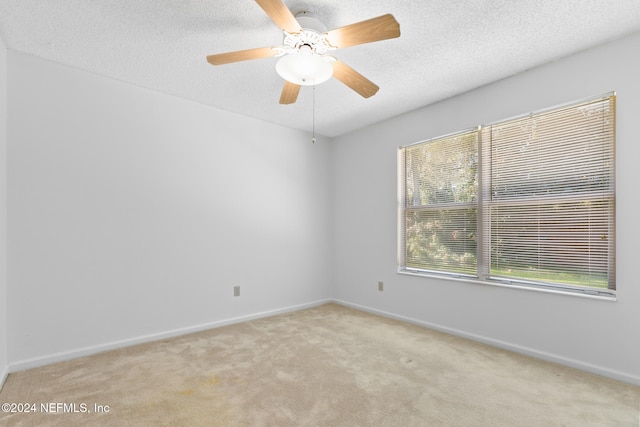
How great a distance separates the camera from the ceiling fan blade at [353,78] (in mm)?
2101

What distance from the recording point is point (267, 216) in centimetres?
399

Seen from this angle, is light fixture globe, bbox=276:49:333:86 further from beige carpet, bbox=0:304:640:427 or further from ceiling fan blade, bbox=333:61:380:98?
beige carpet, bbox=0:304:640:427

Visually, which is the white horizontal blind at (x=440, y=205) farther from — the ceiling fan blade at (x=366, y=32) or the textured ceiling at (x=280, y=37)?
the ceiling fan blade at (x=366, y=32)

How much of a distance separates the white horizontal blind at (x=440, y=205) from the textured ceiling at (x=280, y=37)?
26.4 inches

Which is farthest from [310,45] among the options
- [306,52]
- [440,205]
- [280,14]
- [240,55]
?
[440,205]

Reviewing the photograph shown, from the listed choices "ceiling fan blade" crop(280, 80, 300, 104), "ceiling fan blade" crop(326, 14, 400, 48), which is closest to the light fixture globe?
"ceiling fan blade" crop(326, 14, 400, 48)

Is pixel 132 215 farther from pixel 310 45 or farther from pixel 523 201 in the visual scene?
pixel 523 201

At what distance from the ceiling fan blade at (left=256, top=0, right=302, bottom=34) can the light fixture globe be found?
0.15m

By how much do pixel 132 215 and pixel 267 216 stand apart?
1527mm

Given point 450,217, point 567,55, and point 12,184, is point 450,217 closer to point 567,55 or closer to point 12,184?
point 567,55

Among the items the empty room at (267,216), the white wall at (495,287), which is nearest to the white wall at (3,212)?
the empty room at (267,216)

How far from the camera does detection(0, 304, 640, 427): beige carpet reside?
182 cm

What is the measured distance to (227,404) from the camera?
196 cm

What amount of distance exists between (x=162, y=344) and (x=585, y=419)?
10.8ft
